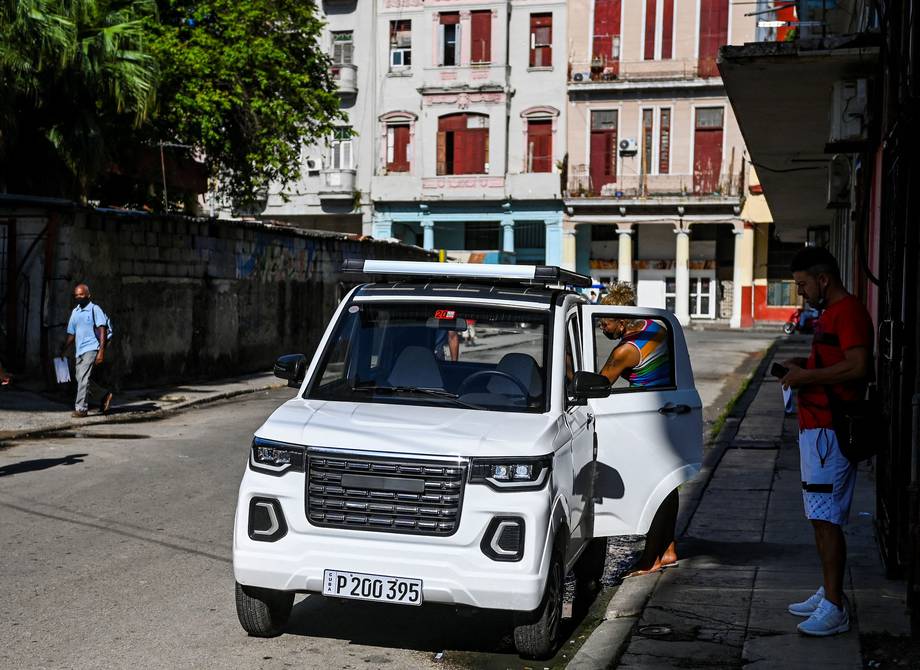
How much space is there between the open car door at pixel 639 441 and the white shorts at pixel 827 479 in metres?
1.40

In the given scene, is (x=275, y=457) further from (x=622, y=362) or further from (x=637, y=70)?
(x=637, y=70)

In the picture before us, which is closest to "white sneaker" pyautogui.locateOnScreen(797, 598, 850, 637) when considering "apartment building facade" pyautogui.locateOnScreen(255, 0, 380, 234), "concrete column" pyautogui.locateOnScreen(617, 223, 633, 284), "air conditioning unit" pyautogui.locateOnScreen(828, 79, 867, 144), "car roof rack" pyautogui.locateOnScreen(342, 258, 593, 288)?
"car roof rack" pyautogui.locateOnScreen(342, 258, 593, 288)

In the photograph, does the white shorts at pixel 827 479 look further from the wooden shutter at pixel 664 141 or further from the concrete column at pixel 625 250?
the wooden shutter at pixel 664 141

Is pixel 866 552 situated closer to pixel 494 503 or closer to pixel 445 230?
pixel 494 503

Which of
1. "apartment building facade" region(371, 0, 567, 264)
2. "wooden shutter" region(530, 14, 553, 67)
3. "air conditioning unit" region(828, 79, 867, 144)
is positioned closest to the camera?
"air conditioning unit" region(828, 79, 867, 144)

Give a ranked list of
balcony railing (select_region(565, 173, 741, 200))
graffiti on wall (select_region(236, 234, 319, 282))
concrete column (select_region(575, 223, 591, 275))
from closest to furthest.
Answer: graffiti on wall (select_region(236, 234, 319, 282)), balcony railing (select_region(565, 173, 741, 200)), concrete column (select_region(575, 223, 591, 275))

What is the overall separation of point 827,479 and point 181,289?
685 inches

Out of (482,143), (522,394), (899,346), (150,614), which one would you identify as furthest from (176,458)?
(482,143)

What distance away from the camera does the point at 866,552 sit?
7.84 m

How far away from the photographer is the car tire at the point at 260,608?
18.9ft

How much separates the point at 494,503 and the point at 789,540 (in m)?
3.98

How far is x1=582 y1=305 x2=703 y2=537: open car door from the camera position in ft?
23.3

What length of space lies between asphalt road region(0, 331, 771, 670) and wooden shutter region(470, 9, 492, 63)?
143 feet

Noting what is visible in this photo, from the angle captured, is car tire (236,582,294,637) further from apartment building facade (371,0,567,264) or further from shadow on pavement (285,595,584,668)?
apartment building facade (371,0,567,264)
